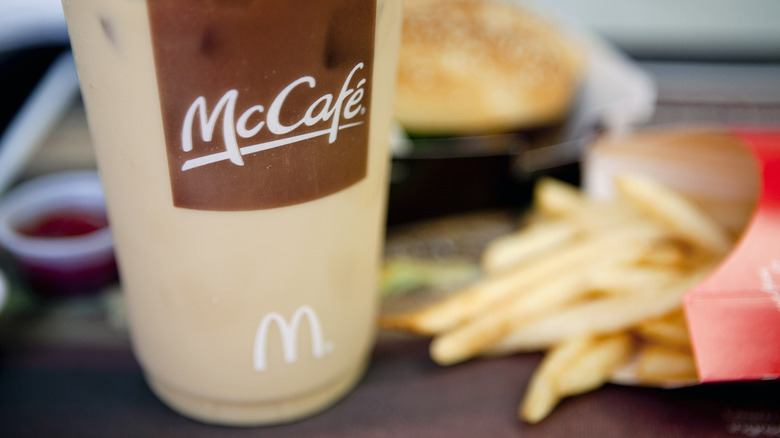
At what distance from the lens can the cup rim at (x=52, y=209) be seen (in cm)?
94

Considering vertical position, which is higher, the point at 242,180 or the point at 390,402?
the point at 242,180

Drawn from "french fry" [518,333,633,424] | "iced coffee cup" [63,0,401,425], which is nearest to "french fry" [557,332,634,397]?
"french fry" [518,333,633,424]

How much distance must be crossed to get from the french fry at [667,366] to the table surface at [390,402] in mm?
34

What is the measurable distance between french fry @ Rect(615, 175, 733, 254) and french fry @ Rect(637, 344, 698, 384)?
0.56ft

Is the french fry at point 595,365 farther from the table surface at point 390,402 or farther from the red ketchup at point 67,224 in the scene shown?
the red ketchup at point 67,224

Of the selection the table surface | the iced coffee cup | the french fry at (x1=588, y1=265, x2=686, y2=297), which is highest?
the iced coffee cup

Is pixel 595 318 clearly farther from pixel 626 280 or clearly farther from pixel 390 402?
pixel 390 402

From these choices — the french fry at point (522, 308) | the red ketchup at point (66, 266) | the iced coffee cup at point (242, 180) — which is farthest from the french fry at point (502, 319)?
the red ketchup at point (66, 266)

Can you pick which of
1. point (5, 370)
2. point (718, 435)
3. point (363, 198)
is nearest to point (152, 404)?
point (5, 370)

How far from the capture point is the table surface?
2.38 feet

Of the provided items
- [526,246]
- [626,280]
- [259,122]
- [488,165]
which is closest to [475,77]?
[488,165]

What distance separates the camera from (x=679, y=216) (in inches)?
34.3

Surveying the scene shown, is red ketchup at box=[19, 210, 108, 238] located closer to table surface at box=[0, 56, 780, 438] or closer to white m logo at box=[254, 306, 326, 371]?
table surface at box=[0, 56, 780, 438]

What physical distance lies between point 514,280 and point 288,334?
35 cm
